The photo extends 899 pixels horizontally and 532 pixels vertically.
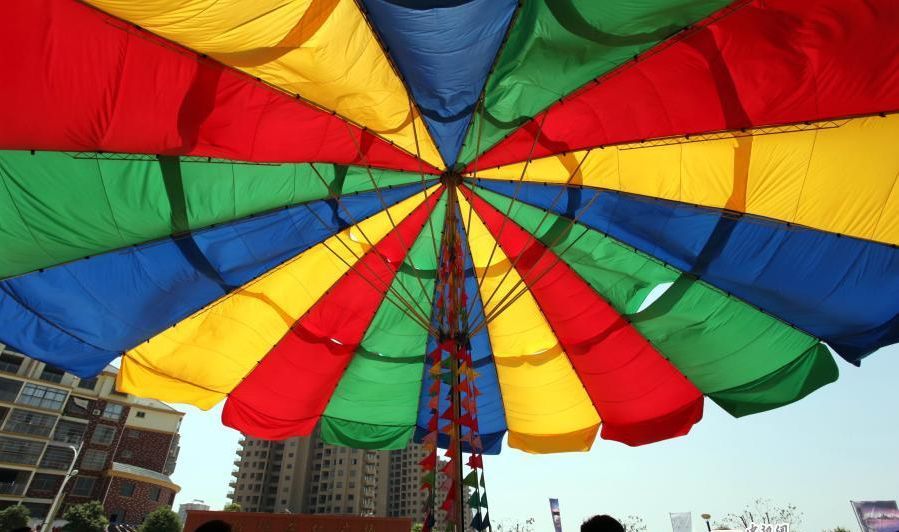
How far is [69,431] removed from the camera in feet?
145

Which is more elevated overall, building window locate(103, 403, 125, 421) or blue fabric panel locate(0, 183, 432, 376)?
building window locate(103, 403, 125, 421)

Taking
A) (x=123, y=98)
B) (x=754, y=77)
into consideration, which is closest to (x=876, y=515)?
(x=754, y=77)

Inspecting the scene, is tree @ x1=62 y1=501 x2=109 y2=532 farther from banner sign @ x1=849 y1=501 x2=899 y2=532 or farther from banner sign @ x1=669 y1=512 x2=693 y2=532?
banner sign @ x1=849 y1=501 x2=899 y2=532

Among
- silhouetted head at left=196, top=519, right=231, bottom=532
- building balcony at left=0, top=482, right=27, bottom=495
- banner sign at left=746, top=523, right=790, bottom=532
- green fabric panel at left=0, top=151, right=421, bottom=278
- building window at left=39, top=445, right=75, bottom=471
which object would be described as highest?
building window at left=39, top=445, right=75, bottom=471

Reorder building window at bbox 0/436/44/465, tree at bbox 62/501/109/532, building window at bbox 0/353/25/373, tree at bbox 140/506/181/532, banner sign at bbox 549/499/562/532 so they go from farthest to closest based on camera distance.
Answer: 1. building window at bbox 0/353/25/373
2. building window at bbox 0/436/44/465
3. tree at bbox 62/501/109/532
4. tree at bbox 140/506/181/532
5. banner sign at bbox 549/499/562/532

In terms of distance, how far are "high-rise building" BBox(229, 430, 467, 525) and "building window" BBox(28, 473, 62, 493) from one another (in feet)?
111

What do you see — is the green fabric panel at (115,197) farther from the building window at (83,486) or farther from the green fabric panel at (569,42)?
the building window at (83,486)

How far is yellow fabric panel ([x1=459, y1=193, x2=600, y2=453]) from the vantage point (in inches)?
269

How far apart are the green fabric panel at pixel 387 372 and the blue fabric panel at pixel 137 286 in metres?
1.48

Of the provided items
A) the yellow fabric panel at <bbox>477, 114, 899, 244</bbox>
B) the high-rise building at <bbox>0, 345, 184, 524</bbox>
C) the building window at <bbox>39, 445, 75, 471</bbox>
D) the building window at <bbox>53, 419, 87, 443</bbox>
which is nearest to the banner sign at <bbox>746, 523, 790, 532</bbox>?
the yellow fabric panel at <bbox>477, 114, 899, 244</bbox>

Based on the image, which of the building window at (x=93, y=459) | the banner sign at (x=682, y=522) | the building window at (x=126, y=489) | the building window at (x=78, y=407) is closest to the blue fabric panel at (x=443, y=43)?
the banner sign at (x=682, y=522)

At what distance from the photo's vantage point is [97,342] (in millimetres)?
5566

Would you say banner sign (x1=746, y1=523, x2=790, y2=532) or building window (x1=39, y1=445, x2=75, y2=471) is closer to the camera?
banner sign (x1=746, y1=523, x2=790, y2=532)

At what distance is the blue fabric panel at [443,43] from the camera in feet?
10.3
